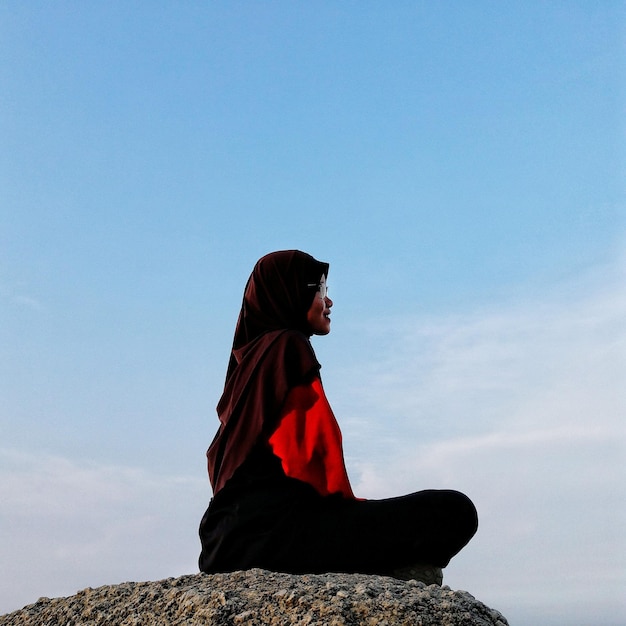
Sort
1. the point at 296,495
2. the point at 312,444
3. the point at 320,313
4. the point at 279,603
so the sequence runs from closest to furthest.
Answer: the point at 279,603 < the point at 296,495 < the point at 312,444 < the point at 320,313

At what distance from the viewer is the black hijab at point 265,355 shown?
4828 millimetres

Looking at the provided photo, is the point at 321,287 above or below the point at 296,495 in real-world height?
above

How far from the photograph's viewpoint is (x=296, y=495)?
14.8 feet

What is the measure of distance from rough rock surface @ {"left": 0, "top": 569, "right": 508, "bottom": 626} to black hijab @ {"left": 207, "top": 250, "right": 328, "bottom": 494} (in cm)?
82

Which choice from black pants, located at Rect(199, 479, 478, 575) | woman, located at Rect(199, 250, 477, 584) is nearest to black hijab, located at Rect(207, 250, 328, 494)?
woman, located at Rect(199, 250, 477, 584)

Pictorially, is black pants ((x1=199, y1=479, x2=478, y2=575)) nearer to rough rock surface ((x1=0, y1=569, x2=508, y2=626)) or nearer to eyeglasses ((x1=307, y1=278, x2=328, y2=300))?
rough rock surface ((x1=0, y1=569, x2=508, y2=626))

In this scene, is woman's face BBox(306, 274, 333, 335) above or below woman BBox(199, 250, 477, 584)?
above

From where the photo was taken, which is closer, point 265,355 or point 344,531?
point 344,531

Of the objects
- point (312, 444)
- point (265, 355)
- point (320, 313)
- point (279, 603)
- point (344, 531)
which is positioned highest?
point (320, 313)

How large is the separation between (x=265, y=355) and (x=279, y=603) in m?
1.63

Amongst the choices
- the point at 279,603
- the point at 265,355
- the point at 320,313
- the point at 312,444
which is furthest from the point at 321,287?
the point at 279,603

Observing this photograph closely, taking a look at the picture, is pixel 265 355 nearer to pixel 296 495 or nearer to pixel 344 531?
pixel 296 495

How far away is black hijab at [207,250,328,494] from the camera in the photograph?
483cm

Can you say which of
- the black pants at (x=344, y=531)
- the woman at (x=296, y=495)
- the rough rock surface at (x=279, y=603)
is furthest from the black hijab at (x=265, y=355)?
the rough rock surface at (x=279, y=603)
